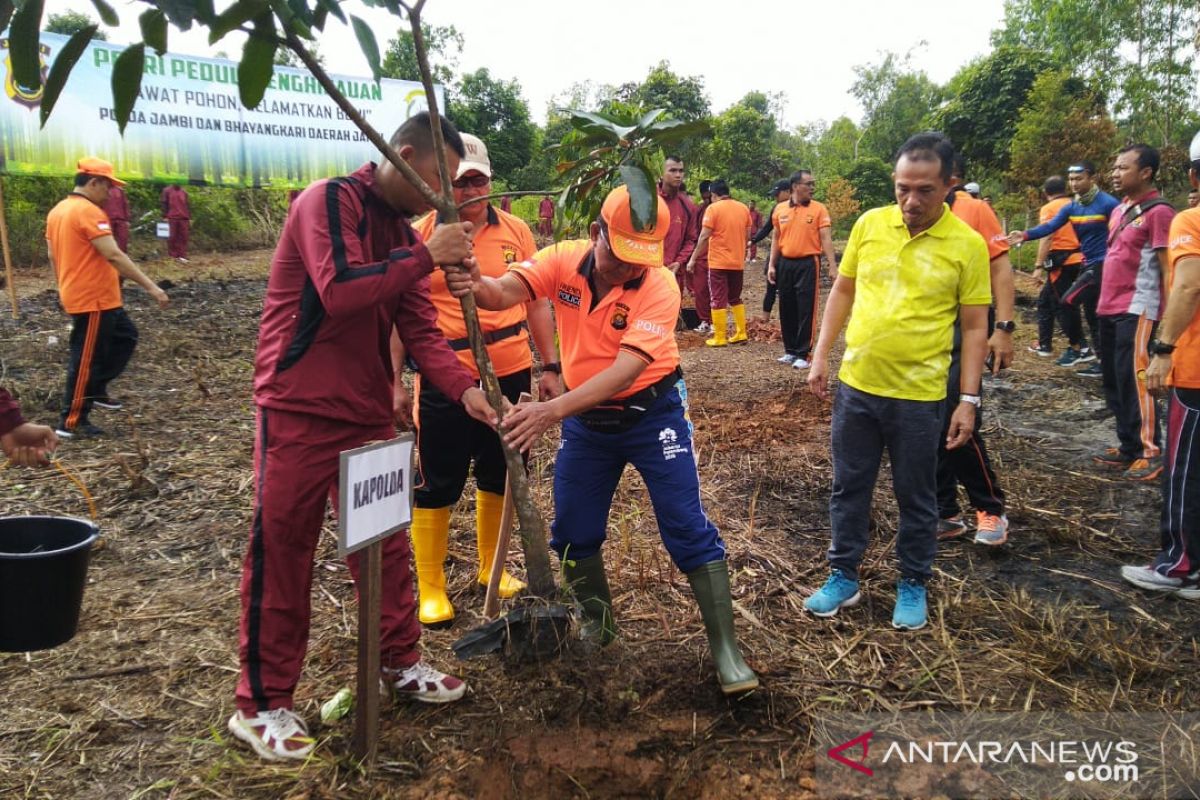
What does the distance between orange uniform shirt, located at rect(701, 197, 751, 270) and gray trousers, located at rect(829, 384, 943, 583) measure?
19.0 feet

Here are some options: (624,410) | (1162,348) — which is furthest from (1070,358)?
(624,410)

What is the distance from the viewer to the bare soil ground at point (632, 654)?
231 cm

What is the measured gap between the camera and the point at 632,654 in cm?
288

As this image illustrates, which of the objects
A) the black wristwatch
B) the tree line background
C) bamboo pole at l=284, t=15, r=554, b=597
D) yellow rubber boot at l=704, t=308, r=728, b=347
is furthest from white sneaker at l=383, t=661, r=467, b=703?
the tree line background

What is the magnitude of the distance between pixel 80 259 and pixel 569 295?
16.0ft

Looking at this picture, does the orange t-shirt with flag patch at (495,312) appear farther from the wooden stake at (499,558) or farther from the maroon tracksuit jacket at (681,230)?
the maroon tracksuit jacket at (681,230)

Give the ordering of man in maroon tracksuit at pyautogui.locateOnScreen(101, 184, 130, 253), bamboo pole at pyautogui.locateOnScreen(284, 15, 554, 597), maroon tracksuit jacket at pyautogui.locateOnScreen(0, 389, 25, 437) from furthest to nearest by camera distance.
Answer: man in maroon tracksuit at pyautogui.locateOnScreen(101, 184, 130, 253) → maroon tracksuit jacket at pyautogui.locateOnScreen(0, 389, 25, 437) → bamboo pole at pyautogui.locateOnScreen(284, 15, 554, 597)

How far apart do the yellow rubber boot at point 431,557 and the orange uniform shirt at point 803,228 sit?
579cm

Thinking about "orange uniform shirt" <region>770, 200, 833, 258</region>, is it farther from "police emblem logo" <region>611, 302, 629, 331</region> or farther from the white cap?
"police emblem logo" <region>611, 302, 629, 331</region>

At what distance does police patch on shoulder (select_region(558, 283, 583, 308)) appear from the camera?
2.78 metres

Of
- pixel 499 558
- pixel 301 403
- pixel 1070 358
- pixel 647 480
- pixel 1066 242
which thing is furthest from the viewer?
pixel 1070 358

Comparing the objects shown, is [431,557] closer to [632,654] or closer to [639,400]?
[632,654]

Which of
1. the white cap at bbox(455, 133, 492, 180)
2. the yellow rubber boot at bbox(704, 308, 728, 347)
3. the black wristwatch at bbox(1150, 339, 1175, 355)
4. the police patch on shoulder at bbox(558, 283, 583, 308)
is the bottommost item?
the yellow rubber boot at bbox(704, 308, 728, 347)

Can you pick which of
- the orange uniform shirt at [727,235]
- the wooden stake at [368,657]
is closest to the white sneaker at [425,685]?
the wooden stake at [368,657]
